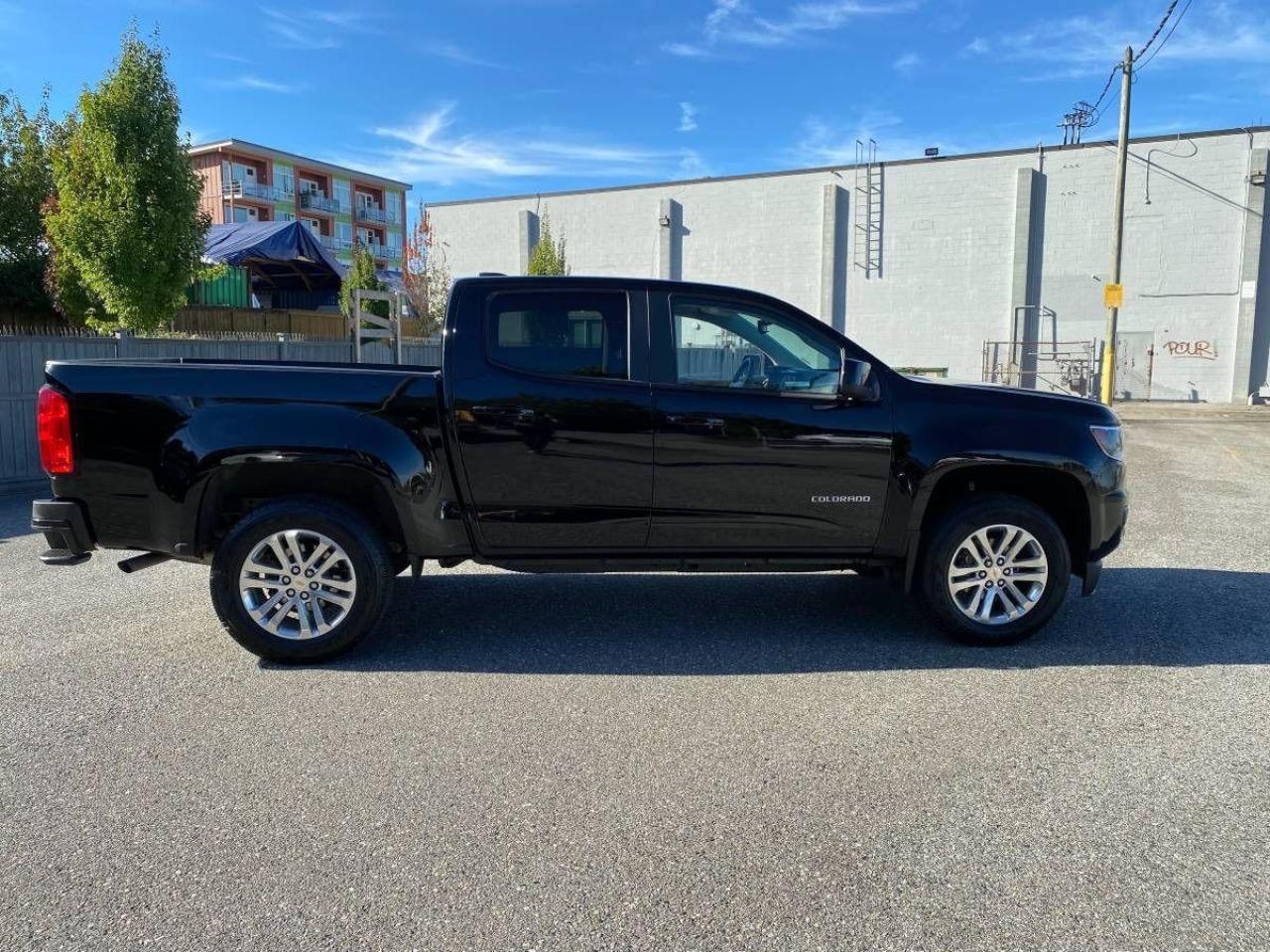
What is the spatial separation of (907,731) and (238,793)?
2.67m

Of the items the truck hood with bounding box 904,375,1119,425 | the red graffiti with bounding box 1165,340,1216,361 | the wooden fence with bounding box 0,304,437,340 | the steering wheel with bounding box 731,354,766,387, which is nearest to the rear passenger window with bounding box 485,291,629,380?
the steering wheel with bounding box 731,354,766,387

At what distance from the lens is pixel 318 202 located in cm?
6588

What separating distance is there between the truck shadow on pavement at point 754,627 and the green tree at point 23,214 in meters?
14.8

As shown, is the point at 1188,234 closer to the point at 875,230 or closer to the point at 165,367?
the point at 875,230

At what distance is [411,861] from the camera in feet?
9.59

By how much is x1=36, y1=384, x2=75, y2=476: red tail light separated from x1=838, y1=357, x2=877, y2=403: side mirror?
154 inches

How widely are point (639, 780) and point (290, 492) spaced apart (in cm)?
Answer: 256

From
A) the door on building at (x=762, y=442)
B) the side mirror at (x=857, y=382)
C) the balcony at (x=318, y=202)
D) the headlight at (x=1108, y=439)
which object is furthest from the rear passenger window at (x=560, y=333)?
the balcony at (x=318, y=202)

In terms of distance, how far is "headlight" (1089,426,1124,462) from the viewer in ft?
16.7

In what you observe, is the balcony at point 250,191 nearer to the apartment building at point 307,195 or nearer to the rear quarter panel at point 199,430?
the apartment building at point 307,195

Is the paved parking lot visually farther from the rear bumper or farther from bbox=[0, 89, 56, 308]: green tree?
bbox=[0, 89, 56, 308]: green tree

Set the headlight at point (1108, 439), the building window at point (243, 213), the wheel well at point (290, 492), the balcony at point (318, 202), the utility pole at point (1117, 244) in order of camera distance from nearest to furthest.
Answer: the wheel well at point (290, 492)
the headlight at point (1108, 439)
the utility pole at point (1117, 244)
the building window at point (243, 213)
the balcony at point (318, 202)

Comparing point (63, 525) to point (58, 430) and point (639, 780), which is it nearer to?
point (58, 430)

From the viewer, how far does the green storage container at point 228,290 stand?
22094mm
